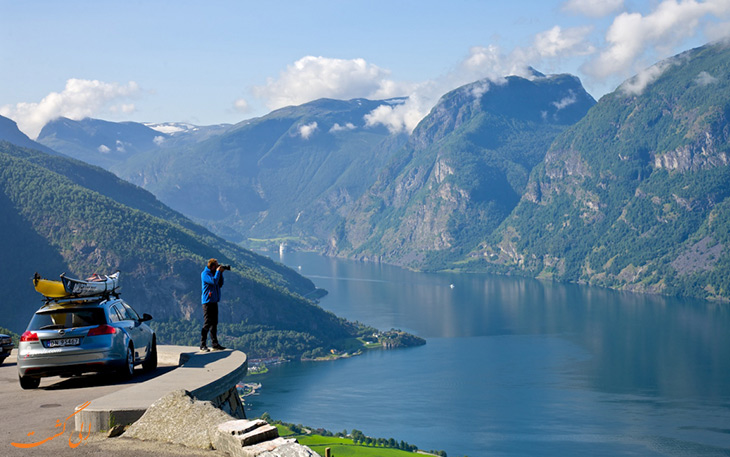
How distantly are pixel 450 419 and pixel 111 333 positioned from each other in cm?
10978

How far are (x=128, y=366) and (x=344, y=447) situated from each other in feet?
275

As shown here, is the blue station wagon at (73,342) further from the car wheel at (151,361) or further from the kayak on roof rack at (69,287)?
the car wheel at (151,361)

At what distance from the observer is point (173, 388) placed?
52.4 ft

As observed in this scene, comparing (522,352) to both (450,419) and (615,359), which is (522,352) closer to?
(615,359)

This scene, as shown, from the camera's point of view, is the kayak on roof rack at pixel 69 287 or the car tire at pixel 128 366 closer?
the kayak on roof rack at pixel 69 287

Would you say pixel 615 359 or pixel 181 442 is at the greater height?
pixel 181 442

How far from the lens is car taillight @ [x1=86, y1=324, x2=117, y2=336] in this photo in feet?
61.4

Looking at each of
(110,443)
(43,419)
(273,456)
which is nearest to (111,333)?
(43,419)

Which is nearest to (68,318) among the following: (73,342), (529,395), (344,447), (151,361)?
(73,342)

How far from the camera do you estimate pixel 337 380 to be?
157000mm

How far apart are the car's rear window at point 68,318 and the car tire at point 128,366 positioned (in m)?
1.08

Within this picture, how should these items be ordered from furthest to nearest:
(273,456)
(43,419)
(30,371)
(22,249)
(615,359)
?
(22,249) < (615,359) < (30,371) < (43,419) < (273,456)

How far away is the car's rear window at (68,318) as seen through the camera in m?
18.9

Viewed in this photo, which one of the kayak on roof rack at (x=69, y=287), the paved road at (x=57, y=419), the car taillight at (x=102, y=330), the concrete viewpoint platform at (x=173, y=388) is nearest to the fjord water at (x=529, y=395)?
the concrete viewpoint platform at (x=173, y=388)
